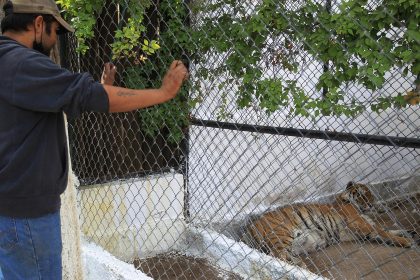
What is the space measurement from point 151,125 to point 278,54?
Answer: 1264 mm

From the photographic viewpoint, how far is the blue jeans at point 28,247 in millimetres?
2260

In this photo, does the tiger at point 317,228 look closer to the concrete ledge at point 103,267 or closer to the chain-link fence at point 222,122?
the chain-link fence at point 222,122

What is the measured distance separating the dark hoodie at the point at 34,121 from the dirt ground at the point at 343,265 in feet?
6.56

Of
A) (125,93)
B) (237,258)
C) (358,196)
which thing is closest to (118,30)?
(125,93)

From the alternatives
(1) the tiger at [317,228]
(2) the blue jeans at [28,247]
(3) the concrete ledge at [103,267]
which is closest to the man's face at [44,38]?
(2) the blue jeans at [28,247]

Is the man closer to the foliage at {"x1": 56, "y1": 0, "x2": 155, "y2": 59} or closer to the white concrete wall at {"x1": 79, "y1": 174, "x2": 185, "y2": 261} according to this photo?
the foliage at {"x1": 56, "y1": 0, "x2": 155, "y2": 59}

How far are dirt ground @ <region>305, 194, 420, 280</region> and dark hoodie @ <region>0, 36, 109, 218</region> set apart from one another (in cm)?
242

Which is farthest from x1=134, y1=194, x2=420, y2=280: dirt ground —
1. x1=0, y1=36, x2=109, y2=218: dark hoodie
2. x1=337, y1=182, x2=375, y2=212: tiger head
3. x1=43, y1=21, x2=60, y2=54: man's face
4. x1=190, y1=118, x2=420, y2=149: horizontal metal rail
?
x1=43, y1=21, x2=60, y2=54: man's face

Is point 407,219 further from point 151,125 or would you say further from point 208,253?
point 151,125

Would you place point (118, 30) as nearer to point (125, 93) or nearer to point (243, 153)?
point (243, 153)

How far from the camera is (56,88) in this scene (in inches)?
75.5

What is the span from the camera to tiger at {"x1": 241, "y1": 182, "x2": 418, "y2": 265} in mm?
4957

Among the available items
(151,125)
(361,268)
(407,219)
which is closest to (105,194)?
(151,125)

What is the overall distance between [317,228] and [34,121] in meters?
4.39
